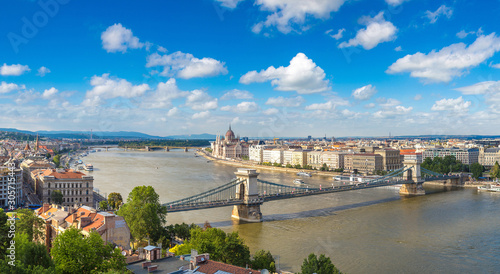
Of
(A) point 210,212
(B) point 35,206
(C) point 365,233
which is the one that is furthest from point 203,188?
(C) point 365,233

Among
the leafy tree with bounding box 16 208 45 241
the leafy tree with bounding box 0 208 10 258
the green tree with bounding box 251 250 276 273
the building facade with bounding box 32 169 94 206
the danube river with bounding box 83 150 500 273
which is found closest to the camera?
the leafy tree with bounding box 0 208 10 258

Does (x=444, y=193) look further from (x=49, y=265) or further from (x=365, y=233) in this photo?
(x=49, y=265)

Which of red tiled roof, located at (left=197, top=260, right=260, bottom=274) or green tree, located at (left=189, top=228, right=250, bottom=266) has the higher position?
red tiled roof, located at (left=197, top=260, right=260, bottom=274)

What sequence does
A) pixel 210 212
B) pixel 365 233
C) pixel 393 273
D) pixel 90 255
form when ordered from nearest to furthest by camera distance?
pixel 90 255 < pixel 393 273 < pixel 365 233 < pixel 210 212

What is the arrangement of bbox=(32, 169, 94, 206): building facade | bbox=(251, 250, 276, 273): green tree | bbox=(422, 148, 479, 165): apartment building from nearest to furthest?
bbox=(251, 250, 276, 273): green tree < bbox=(32, 169, 94, 206): building facade < bbox=(422, 148, 479, 165): apartment building

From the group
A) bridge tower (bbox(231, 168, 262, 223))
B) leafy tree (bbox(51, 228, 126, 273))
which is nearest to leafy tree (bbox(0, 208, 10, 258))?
leafy tree (bbox(51, 228, 126, 273))

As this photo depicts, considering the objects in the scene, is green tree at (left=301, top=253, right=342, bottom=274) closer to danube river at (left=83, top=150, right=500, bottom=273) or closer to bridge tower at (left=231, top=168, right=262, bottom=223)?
danube river at (left=83, top=150, right=500, bottom=273)

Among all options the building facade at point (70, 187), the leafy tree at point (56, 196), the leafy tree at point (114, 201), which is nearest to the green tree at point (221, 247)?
the leafy tree at point (114, 201)

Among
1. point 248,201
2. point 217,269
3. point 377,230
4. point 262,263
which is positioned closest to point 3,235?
point 217,269
